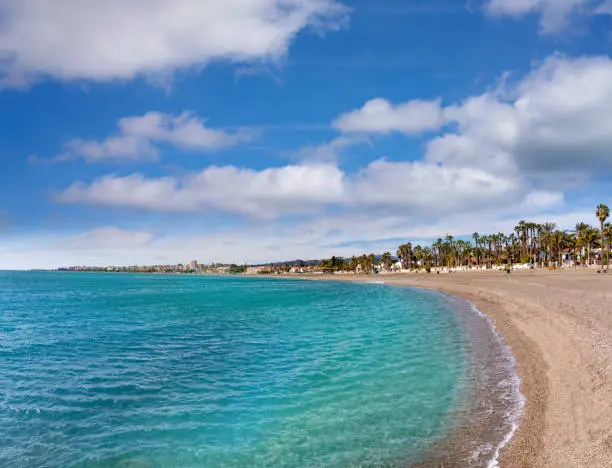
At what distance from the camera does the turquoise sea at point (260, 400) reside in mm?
10688

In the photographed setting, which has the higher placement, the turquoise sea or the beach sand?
the beach sand

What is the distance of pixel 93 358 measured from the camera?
23250 mm

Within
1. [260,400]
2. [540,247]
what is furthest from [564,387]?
[540,247]

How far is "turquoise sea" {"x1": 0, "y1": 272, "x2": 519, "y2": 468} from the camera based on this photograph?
35.1 ft

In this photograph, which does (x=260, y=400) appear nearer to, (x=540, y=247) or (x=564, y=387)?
(x=564, y=387)

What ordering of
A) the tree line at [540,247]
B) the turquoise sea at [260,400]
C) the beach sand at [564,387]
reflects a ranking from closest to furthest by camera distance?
1. the beach sand at [564,387]
2. the turquoise sea at [260,400]
3. the tree line at [540,247]

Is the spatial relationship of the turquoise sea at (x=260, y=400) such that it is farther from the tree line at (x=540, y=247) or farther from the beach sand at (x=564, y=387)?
the tree line at (x=540, y=247)

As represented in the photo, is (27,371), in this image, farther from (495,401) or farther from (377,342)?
(495,401)

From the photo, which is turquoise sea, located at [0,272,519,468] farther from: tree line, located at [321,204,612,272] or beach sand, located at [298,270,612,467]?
tree line, located at [321,204,612,272]

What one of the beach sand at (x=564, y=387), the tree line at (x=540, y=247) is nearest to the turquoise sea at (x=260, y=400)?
the beach sand at (x=564, y=387)

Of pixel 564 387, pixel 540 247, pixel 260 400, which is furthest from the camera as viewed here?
pixel 540 247

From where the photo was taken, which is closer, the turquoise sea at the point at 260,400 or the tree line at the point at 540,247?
the turquoise sea at the point at 260,400

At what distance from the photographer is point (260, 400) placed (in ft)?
49.7

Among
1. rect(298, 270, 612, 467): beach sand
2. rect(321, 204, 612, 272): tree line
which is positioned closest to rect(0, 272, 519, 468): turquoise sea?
rect(298, 270, 612, 467): beach sand
